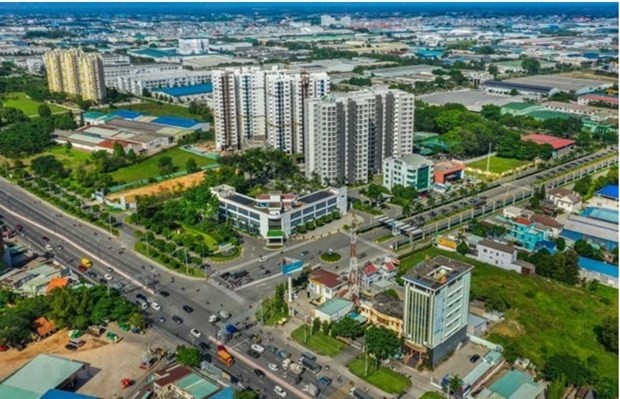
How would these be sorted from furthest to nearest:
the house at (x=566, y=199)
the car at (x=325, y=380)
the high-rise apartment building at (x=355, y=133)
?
the high-rise apartment building at (x=355, y=133), the house at (x=566, y=199), the car at (x=325, y=380)

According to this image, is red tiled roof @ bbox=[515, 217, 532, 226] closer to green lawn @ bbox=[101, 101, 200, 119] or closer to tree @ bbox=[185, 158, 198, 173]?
tree @ bbox=[185, 158, 198, 173]

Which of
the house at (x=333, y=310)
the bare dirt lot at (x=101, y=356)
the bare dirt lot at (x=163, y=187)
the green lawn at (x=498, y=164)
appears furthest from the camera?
the green lawn at (x=498, y=164)

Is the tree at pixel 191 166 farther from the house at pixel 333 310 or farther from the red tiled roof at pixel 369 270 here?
the house at pixel 333 310

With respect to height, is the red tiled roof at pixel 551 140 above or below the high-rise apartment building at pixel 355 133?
below

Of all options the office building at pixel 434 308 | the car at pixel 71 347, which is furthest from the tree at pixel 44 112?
the office building at pixel 434 308

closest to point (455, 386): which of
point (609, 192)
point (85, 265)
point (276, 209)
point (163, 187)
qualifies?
point (276, 209)

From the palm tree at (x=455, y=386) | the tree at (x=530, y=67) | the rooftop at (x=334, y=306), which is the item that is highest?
the tree at (x=530, y=67)

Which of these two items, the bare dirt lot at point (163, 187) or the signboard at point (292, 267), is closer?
the signboard at point (292, 267)
